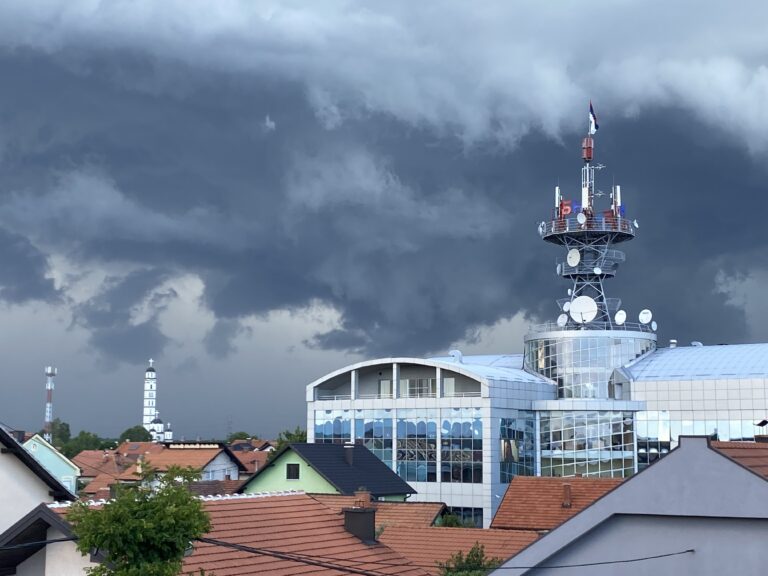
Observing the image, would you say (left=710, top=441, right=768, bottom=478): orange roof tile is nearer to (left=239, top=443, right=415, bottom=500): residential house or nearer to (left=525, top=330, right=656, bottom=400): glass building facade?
(left=239, top=443, right=415, bottom=500): residential house

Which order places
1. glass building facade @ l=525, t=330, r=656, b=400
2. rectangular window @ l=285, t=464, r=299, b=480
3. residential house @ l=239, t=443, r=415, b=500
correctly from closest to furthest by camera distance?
1. residential house @ l=239, t=443, r=415, b=500
2. rectangular window @ l=285, t=464, r=299, b=480
3. glass building facade @ l=525, t=330, r=656, b=400

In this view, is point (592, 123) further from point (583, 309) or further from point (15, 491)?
point (15, 491)

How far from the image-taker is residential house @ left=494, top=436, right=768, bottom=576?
17.8 m

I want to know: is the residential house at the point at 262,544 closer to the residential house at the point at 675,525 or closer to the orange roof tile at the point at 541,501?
the residential house at the point at 675,525

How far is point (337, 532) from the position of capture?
85.4 feet

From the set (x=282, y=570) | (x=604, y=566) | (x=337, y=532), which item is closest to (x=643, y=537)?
(x=604, y=566)

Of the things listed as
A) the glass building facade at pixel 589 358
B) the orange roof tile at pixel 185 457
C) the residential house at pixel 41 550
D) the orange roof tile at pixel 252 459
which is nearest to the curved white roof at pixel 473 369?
the glass building facade at pixel 589 358

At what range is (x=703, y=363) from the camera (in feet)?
301

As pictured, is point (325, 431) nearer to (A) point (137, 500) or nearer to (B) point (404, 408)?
(B) point (404, 408)

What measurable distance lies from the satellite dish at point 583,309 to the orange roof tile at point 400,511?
48413 mm

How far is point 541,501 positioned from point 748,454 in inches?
1085

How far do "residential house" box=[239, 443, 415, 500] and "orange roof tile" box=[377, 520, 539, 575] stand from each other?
1808 cm

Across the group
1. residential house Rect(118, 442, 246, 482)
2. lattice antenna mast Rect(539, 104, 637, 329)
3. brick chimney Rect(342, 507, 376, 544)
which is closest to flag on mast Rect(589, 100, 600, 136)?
lattice antenna mast Rect(539, 104, 637, 329)

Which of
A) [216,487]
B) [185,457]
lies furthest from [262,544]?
[185,457]
